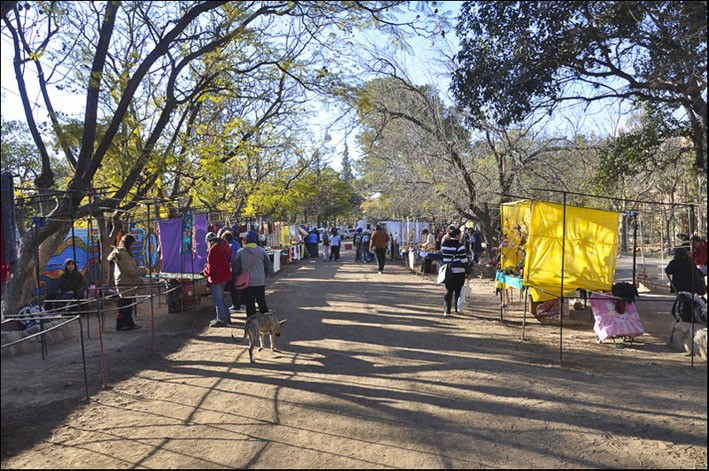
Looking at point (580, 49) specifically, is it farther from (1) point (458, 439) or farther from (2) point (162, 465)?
(2) point (162, 465)

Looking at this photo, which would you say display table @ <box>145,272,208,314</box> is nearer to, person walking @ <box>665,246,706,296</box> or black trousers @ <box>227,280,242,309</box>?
black trousers @ <box>227,280,242,309</box>

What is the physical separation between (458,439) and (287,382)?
98.7 inches

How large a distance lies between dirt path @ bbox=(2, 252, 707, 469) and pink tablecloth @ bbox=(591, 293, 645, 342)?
0.33 meters

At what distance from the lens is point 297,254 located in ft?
97.0

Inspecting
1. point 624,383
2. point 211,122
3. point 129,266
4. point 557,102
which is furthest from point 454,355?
point 211,122

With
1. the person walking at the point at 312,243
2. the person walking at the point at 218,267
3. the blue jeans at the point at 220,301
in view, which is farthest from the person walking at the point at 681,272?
the person walking at the point at 312,243

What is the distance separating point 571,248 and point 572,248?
0.06 feet

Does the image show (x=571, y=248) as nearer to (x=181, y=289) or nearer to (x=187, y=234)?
(x=187, y=234)

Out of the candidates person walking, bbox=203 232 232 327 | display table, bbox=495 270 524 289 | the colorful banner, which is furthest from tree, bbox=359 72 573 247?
person walking, bbox=203 232 232 327

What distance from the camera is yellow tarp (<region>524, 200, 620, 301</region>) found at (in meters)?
7.58

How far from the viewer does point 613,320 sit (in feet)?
26.6

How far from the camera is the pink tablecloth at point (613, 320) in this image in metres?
8.02

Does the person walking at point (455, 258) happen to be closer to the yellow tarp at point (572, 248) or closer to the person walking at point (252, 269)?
the yellow tarp at point (572, 248)

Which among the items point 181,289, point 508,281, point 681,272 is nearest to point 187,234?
point 181,289
